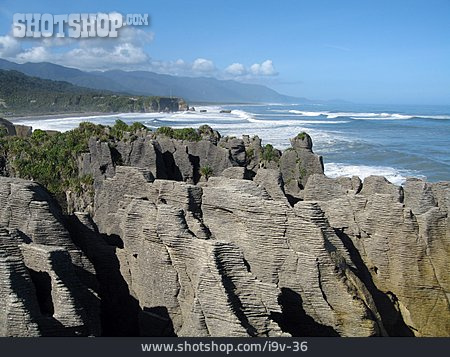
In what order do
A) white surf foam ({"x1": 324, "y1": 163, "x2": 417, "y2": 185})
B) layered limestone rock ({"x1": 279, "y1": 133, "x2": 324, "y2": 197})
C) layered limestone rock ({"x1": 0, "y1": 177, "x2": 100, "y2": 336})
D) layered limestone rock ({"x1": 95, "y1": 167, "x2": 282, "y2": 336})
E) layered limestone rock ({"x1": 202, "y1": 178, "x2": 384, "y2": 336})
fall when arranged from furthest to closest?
white surf foam ({"x1": 324, "y1": 163, "x2": 417, "y2": 185})
layered limestone rock ({"x1": 279, "y1": 133, "x2": 324, "y2": 197})
layered limestone rock ({"x1": 202, "y1": 178, "x2": 384, "y2": 336})
layered limestone rock ({"x1": 95, "y1": 167, "x2": 282, "y2": 336})
layered limestone rock ({"x1": 0, "y1": 177, "x2": 100, "y2": 336})

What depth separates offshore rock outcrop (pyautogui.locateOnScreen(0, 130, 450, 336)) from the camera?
7.55m

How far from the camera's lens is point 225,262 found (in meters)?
7.70

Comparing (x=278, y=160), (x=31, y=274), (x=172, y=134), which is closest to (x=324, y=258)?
(x=31, y=274)

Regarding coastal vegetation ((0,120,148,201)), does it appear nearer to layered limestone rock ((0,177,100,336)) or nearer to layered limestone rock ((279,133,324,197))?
layered limestone rock ((279,133,324,197))

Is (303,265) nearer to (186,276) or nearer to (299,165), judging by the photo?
(186,276)

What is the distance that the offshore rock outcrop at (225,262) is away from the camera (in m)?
7.55

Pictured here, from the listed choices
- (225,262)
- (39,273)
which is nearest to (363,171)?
(225,262)

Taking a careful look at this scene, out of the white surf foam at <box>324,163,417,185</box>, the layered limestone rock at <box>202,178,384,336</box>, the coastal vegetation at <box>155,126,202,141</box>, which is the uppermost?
the coastal vegetation at <box>155,126,202,141</box>

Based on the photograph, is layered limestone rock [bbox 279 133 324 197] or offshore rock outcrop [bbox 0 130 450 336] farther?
layered limestone rock [bbox 279 133 324 197]

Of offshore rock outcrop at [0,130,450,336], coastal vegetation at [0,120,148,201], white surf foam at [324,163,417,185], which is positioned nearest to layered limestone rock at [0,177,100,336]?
offshore rock outcrop at [0,130,450,336]

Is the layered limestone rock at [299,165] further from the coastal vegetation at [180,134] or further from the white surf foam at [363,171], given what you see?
the white surf foam at [363,171]

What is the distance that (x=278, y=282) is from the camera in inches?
369

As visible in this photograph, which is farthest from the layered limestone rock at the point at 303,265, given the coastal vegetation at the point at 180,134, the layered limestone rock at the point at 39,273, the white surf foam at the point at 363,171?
the white surf foam at the point at 363,171
